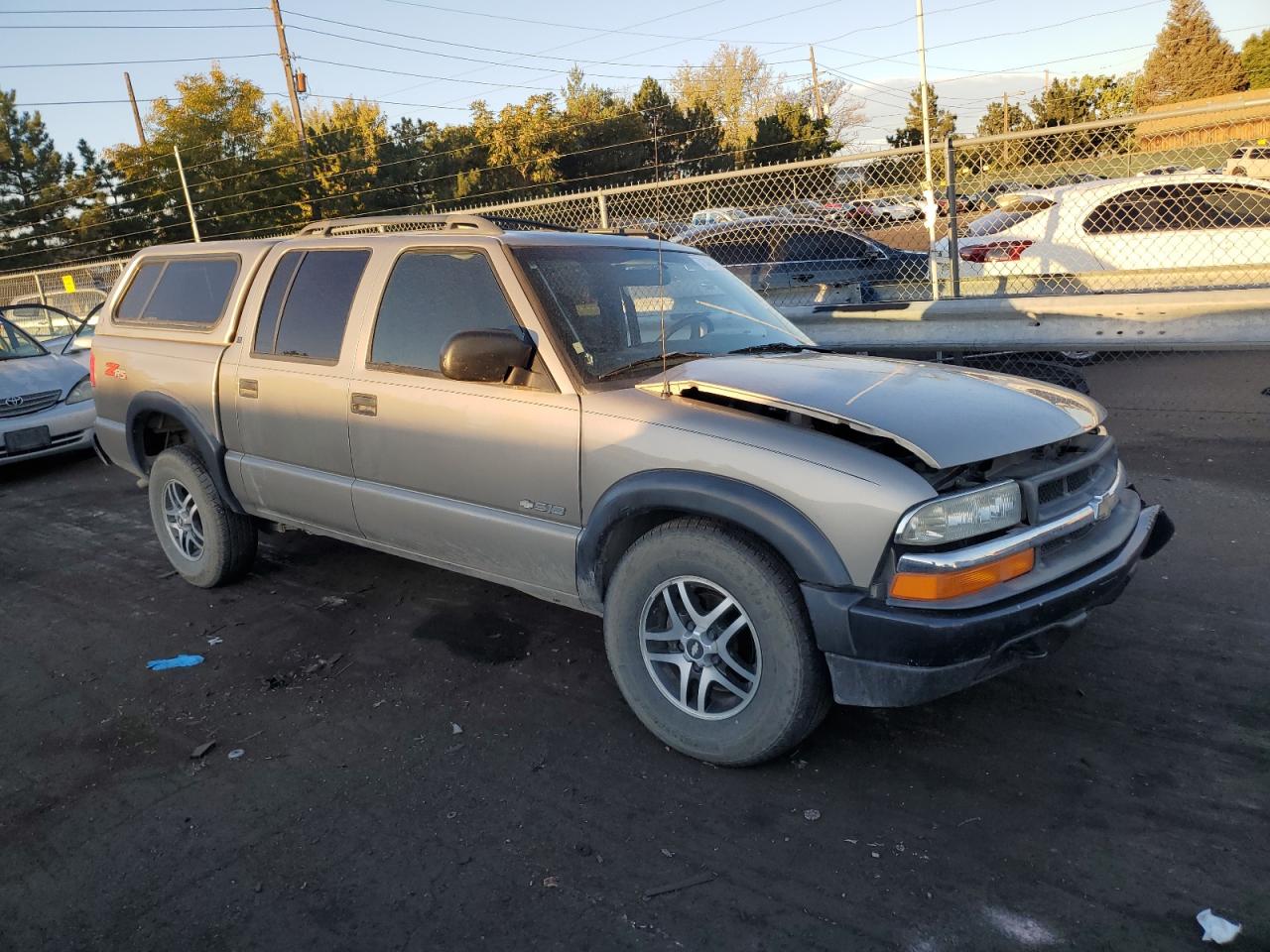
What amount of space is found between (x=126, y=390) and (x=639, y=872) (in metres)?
4.33

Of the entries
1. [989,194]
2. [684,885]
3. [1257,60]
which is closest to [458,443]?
[684,885]

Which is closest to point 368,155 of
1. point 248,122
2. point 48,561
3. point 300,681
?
point 248,122

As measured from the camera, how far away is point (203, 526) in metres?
4.84

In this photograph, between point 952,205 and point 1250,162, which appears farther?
point 1250,162

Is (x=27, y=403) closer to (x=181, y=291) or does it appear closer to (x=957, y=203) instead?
(x=181, y=291)

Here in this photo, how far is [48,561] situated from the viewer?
5.69m

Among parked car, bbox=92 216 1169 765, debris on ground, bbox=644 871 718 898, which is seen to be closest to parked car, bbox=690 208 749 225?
parked car, bbox=92 216 1169 765

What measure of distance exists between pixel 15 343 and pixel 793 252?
816cm

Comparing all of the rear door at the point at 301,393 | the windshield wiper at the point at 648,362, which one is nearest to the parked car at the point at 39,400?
the rear door at the point at 301,393

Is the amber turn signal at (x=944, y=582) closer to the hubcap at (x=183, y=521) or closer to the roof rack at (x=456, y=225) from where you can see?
the roof rack at (x=456, y=225)

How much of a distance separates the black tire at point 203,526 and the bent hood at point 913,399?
282 centimetres

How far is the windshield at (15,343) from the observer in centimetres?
877

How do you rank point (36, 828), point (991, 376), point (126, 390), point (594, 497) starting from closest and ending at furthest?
1. point (36, 828)
2. point (594, 497)
3. point (991, 376)
4. point (126, 390)

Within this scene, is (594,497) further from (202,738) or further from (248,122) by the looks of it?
(248,122)
